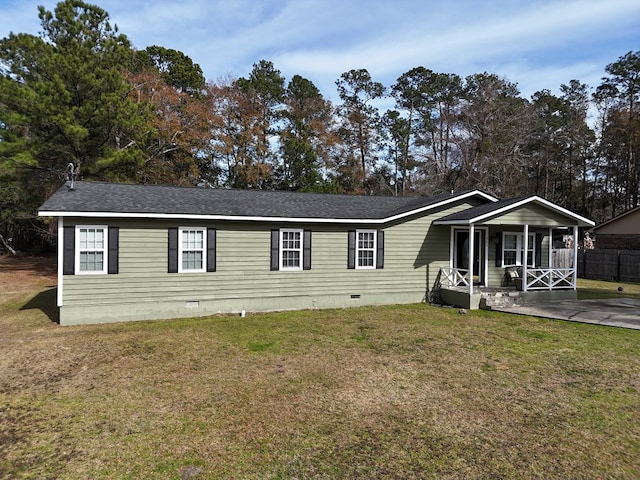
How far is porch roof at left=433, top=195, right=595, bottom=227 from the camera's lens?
42.7ft

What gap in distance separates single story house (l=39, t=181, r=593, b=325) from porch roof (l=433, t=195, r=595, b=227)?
47 mm

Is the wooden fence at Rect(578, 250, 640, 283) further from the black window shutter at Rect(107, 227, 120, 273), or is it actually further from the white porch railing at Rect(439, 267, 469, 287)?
the black window shutter at Rect(107, 227, 120, 273)

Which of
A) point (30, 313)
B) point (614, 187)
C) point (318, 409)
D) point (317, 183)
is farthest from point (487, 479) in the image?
point (614, 187)

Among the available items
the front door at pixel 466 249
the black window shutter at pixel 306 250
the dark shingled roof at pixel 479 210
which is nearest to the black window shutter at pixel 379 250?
the dark shingled roof at pixel 479 210

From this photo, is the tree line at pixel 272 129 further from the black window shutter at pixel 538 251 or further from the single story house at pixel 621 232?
the black window shutter at pixel 538 251

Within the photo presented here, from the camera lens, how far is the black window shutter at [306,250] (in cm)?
1309

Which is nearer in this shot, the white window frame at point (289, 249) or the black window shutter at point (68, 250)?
the black window shutter at point (68, 250)

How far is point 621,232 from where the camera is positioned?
89.8 feet

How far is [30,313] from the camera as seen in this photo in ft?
39.9

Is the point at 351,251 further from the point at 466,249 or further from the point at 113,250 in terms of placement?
the point at 113,250

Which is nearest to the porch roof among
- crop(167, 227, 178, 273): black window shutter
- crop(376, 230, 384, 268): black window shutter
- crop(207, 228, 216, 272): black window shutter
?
crop(376, 230, 384, 268): black window shutter

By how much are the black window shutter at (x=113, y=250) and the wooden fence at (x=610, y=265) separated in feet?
78.7

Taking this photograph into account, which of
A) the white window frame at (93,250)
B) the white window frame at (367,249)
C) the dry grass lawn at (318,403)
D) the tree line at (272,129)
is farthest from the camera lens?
the tree line at (272,129)

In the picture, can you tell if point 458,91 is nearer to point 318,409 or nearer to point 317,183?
point 317,183
